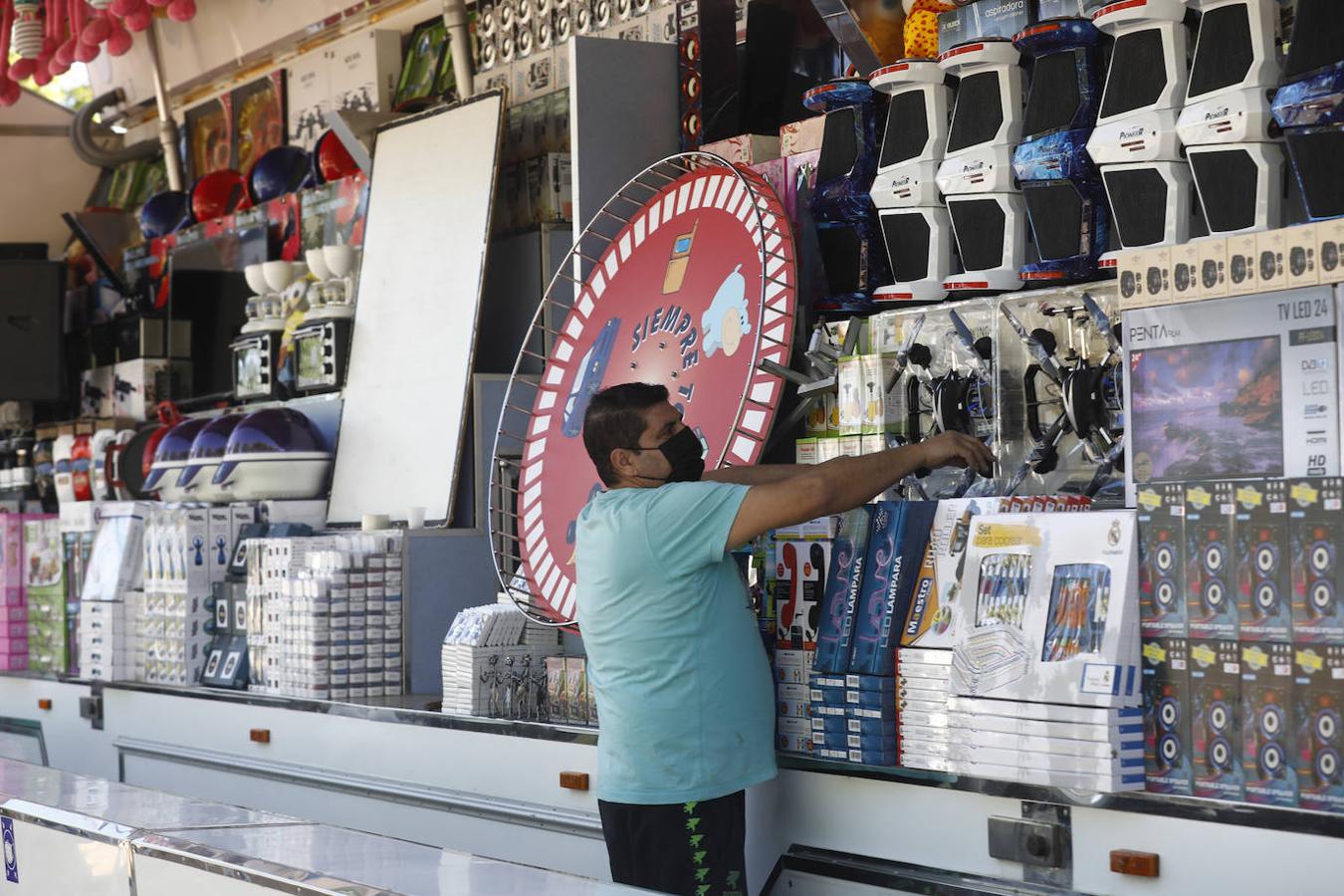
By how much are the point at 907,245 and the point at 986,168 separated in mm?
276

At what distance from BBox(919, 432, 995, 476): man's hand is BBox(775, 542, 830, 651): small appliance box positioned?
311 millimetres

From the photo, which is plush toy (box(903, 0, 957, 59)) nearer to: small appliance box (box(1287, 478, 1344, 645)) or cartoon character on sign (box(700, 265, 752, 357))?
cartoon character on sign (box(700, 265, 752, 357))

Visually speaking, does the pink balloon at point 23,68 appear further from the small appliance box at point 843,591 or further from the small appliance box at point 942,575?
the small appliance box at point 942,575

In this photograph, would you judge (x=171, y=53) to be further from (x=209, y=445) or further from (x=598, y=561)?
(x=598, y=561)

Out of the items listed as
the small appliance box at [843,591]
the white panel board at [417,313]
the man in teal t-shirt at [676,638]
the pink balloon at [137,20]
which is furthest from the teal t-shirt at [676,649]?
the pink balloon at [137,20]

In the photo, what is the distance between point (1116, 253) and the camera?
2.71m

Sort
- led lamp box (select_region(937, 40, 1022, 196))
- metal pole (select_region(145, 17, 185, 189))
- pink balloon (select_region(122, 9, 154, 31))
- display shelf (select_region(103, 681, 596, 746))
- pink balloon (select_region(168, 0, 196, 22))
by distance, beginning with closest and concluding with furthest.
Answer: led lamp box (select_region(937, 40, 1022, 196)), display shelf (select_region(103, 681, 596, 746)), pink balloon (select_region(168, 0, 196, 22)), pink balloon (select_region(122, 9, 154, 31)), metal pole (select_region(145, 17, 185, 189))

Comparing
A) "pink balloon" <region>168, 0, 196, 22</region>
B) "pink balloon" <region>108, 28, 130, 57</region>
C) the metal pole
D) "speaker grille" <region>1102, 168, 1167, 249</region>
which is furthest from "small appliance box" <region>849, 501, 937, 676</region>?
the metal pole

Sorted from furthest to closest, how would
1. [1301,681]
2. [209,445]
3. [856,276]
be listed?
[209,445] → [856,276] → [1301,681]

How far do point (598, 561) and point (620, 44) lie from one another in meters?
1.83

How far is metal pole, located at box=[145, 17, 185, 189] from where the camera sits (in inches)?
312

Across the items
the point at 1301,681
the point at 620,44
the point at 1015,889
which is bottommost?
the point at 1015,889

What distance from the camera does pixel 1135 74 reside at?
2.86 m

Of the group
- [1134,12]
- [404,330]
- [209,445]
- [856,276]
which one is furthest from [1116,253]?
[209,445]
